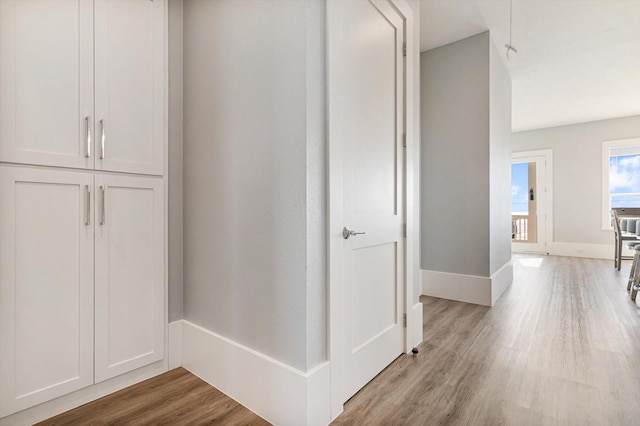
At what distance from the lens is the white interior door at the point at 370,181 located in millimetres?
1615

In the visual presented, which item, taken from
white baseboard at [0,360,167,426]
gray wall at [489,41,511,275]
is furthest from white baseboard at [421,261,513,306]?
white baseboard at [0,360,167,426]

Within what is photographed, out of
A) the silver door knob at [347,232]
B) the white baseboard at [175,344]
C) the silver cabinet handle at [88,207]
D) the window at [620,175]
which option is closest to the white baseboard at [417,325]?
the silver door knob at [347,232]

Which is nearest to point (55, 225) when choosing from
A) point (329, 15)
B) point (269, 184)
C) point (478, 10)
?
point (269, 184)

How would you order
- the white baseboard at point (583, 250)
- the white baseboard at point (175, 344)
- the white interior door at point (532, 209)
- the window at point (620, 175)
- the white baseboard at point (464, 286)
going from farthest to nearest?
the white interior door at point (532, 209) < the white baseboard at point (583, 250) < the window at point (620, 175) < the white baseboard at point (464, 286) < the white baseboard at point (175, 344)

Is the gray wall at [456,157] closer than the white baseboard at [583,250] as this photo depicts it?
Yes

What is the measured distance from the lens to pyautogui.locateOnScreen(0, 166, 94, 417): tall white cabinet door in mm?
1399

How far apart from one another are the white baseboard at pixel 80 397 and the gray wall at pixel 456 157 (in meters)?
2.83

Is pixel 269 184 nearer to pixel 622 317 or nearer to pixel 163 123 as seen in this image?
pixel 163 123

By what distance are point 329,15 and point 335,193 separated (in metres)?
0.80

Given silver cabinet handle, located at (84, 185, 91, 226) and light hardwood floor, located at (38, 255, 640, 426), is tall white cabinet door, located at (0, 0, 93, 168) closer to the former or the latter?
silver cabinet handle, located at (84, 185, 91, 226)

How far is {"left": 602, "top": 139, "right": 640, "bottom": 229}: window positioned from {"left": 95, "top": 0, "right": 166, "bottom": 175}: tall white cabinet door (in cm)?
789

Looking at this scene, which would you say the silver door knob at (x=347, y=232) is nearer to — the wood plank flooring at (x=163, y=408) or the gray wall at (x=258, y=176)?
the gray wall at (x=258, y=176)

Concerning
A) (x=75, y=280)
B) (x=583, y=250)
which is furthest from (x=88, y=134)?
(x=583, y=250)

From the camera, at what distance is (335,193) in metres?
1.52
